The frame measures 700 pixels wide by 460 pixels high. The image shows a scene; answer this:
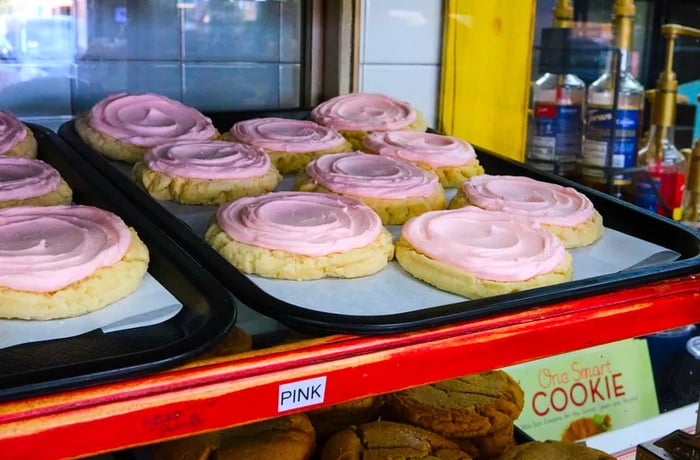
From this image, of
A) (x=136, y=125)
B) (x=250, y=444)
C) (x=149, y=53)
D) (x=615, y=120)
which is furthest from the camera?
(x=615, y=120)

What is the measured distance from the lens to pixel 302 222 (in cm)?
117

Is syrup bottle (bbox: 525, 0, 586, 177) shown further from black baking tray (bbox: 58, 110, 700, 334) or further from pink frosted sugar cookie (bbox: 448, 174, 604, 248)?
pink frosted sugar cookie (bbox: 448, 174, 604, 248)

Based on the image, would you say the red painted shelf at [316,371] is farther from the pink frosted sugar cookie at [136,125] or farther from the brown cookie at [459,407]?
the pink frosted sugar cookie at [136,125]

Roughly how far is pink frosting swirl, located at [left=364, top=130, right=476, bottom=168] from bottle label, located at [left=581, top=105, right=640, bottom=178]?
0.49m

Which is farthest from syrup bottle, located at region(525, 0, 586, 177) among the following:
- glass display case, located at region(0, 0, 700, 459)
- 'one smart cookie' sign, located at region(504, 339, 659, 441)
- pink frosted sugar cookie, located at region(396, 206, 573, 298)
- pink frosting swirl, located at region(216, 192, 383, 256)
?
pink frosting swirl, located at region(216, 192, 383, 256)

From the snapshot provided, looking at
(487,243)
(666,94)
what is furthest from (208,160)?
(666,94)

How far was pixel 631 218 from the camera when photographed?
1415 millimetres

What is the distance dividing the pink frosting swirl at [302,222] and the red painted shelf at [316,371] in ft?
0.82

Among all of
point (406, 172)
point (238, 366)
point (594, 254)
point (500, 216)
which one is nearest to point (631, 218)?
point (594, 254)

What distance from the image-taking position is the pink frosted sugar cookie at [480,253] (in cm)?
105

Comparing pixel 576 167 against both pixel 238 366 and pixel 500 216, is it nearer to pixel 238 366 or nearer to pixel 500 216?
pixel 500 216

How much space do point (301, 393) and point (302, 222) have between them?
0.38 metres

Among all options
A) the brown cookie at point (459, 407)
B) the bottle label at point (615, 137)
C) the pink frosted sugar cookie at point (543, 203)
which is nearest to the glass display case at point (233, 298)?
the pink frosted sugar cookie at point (543, 203)

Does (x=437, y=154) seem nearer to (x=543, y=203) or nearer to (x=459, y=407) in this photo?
(x=543, y=203)
